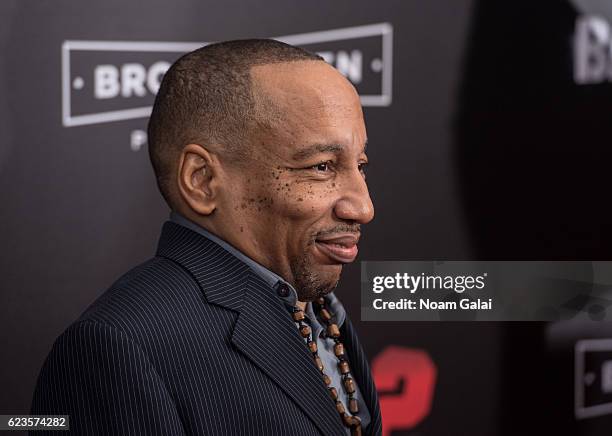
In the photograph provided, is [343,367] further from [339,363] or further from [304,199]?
[304,199]

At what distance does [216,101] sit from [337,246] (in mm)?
271

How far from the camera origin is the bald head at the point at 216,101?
114cm

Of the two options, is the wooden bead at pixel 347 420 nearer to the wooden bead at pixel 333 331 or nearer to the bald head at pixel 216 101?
the wooden bead at pixel 333 331

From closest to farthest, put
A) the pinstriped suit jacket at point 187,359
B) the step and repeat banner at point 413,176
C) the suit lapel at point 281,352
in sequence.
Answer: the pinstriped suit jacket at point 187,359, the suit lapel at point 281,352, the step and repeat banner at point 413,176

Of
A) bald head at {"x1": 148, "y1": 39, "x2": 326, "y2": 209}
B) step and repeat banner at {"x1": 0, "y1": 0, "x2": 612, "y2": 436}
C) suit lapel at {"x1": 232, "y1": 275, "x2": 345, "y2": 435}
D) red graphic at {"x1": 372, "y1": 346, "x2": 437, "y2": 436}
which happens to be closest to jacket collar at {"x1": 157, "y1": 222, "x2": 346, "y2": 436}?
suit lapel at {"x1": 232, "y1": 275, "x2": 345, "y2": 435}

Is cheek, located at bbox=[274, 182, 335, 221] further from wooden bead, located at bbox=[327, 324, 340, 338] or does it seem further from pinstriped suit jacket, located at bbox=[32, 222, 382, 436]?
wooden bead, located at bbox=[327, 324, 340, 338]

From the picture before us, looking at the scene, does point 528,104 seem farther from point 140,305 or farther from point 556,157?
point 140,305

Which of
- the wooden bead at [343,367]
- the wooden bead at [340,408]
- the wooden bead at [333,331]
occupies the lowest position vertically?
the wooden bead at [340,408]

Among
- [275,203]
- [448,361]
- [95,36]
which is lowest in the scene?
[448,361]

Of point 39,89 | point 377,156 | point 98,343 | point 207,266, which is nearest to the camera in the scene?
point 98,343

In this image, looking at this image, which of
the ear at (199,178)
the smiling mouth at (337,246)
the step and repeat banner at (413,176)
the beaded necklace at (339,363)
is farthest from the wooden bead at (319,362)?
the step and repeat banner at (413,176)

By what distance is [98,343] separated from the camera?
1021 mm

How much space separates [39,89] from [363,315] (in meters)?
1.04

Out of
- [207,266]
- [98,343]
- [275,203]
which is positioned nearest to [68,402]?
[98,343]
